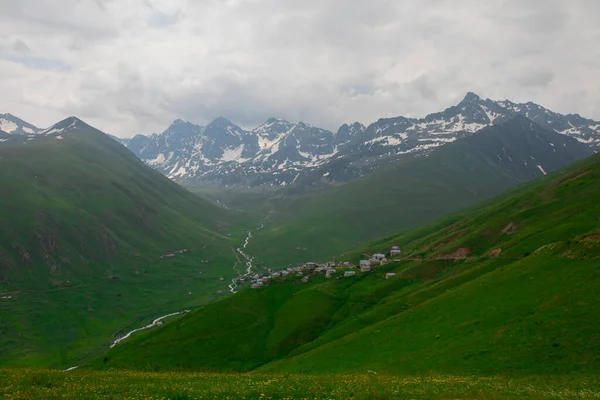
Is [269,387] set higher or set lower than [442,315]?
higher

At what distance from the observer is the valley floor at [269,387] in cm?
3100

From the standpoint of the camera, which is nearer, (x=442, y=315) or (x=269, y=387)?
(x=269, y=387)

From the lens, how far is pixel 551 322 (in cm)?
5156

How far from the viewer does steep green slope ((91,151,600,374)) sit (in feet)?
166

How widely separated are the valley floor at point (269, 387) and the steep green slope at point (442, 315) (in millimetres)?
9831

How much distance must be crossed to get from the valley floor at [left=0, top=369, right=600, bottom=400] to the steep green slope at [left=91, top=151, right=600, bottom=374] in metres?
9.83

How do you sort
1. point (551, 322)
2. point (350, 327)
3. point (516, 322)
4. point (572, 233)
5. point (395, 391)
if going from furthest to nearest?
1. point (572, 233)
2. point (350, 327)
3. point (516, 322)
4. point (551, 322)
5. point (395, 391)

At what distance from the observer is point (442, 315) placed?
2795 inches

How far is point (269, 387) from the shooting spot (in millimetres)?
34188

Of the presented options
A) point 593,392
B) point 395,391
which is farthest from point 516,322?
point 395,391

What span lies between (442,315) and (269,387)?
45.7m

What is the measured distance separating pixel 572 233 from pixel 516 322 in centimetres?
5831

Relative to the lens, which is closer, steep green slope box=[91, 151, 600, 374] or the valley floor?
the valley floor

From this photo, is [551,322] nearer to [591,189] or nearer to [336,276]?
[336,276]
